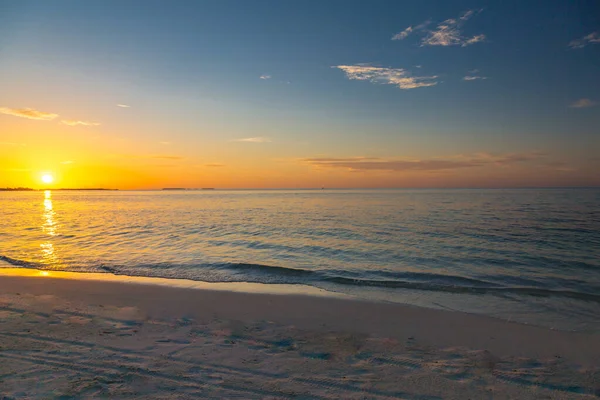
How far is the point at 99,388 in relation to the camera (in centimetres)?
536

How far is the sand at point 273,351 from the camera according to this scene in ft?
18.2

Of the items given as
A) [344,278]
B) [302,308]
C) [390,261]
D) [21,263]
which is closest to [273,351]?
[302,308]

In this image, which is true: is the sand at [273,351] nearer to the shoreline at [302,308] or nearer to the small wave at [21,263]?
the shoreline at [302,308]

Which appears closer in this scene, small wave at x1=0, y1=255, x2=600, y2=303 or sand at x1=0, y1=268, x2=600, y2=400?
sand at x1=0, y1=268, x2=600, y2=400

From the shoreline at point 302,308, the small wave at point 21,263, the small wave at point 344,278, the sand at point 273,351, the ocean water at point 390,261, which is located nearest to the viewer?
the sand at point 273,351

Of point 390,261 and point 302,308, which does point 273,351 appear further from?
point 390,261

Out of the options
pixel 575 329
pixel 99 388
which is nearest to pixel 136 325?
pixel 99 388

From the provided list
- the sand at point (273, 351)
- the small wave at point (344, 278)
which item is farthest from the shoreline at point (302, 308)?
the small wave at point (344, 278)

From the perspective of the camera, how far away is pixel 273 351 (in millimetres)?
7070

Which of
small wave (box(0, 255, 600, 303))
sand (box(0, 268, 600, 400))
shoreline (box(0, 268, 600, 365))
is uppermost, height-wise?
sand (box(0, 268, 600, 400))

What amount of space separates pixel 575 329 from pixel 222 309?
9.74m

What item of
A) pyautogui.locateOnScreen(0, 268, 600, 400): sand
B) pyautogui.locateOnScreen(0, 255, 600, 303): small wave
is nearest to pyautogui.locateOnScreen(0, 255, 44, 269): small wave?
pyautogui.locateOnScreen(0, 255, 600, 303): small wave

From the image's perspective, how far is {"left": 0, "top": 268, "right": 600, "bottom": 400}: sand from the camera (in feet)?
18.2

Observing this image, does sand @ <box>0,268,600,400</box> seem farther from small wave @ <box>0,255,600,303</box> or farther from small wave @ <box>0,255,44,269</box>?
small wave @ <box>0,255,44,269</box>
